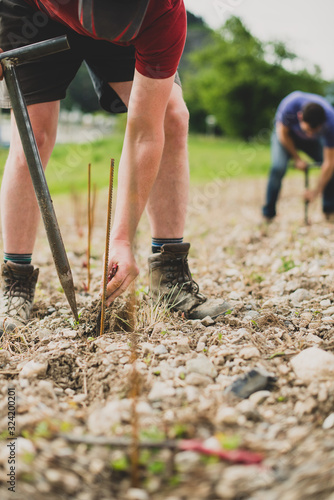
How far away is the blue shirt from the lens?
4.76 meters

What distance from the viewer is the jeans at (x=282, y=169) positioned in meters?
5.01

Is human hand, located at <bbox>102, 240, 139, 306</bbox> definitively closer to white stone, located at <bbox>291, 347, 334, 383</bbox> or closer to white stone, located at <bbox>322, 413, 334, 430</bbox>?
white stone, located at <bbox>291, 347, 334, 383</bbox>

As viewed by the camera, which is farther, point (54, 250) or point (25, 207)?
point (25, 207)

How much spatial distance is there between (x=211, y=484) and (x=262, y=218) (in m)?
4.42

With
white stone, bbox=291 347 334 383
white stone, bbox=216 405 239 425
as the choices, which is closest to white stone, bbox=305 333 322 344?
white stone, bbox=291 347 334 383

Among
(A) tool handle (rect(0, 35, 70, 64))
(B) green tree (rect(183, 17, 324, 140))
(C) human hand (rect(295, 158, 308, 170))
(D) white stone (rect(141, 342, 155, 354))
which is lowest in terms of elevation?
(D) white stone (rect(141, 342, 155, 354))

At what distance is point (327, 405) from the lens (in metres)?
1.22

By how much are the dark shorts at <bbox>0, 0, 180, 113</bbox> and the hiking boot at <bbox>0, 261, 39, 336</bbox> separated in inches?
28.3

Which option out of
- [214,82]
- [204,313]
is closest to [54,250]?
[204,313]

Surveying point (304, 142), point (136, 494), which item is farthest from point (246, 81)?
point (136, 494)

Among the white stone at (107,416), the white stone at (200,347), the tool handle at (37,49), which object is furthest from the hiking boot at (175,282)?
the tool handle at (37,49)

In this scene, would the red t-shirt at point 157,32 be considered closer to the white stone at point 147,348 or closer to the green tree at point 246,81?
the white stone at point 147,348

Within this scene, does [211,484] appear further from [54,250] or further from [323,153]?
[323,153]

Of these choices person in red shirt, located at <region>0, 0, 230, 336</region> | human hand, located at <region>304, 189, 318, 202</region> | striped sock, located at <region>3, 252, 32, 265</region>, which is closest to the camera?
person in red shirt, located at <region>0, 0, 230, 336</region>
